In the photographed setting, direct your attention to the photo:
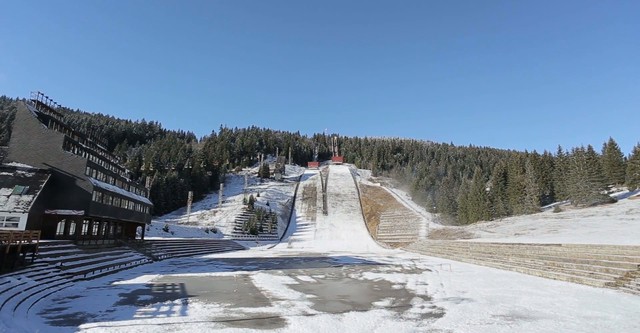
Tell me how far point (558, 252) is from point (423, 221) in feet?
110

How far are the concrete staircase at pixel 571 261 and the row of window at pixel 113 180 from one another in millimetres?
33102

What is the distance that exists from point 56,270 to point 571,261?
2804 cm

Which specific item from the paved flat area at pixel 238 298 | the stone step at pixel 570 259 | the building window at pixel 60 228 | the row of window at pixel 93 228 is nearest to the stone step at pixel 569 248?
the stone step at pixel 570 259

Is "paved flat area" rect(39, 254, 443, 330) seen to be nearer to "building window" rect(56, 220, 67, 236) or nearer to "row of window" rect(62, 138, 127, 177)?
"building window" rect(56, 220, 67, 236)

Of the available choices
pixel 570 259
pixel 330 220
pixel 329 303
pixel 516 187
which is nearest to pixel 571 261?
pixel 570 259

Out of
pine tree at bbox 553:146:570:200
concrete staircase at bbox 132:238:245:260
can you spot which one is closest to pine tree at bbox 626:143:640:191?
pine tree at bbox 553:146:570:200

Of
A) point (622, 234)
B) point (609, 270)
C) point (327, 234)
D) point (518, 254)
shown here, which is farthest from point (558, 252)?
point (327, 234)

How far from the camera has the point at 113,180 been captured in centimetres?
3653

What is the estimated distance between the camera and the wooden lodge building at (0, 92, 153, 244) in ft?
84.9

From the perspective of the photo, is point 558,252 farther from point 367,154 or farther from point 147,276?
point 367,154

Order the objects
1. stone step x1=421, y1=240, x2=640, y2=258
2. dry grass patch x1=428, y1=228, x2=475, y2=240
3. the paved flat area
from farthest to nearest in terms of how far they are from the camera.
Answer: dry grass patch x1=428, y1=228, x2=475, y2=240
stone step x1=421, y1=240, x2=640, y2=258
the paved flat area

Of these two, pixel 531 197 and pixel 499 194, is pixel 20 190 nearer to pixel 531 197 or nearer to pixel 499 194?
pixel 531 197

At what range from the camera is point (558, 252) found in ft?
77.0

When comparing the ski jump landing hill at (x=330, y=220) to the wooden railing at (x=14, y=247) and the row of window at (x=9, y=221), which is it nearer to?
the row of window at (x=9, y=221)
